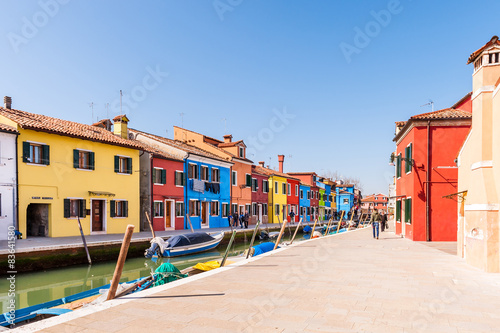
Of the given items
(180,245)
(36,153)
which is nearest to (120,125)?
(36,153)

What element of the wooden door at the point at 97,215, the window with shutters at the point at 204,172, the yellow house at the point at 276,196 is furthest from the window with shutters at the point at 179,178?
the yellow house at the point at 276,196

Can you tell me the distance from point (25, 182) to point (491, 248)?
59.5 ft

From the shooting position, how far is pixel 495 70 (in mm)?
9289

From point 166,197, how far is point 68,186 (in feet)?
25.0

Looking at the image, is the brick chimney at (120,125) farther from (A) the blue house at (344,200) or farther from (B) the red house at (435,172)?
(A) the blue house at (344,200)

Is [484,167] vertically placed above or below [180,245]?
above

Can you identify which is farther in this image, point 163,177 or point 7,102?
point 163,177

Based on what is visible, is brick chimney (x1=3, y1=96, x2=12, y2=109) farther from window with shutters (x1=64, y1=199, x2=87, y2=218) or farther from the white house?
window with shutters (x1=64, y1=199, x2=87, y2=218)

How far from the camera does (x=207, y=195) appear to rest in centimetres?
3047

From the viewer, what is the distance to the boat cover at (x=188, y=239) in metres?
18.6

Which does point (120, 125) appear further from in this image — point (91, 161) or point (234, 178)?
point (234, 178)

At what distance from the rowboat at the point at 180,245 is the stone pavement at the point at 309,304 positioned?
9705mm

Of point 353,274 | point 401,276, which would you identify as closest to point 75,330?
point 353,274

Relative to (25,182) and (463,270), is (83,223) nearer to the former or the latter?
(25,182)
